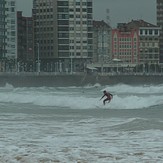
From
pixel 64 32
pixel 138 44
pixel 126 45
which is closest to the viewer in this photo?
pixel 64 32

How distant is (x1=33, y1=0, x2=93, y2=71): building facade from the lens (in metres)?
151

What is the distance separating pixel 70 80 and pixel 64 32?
4543 cm

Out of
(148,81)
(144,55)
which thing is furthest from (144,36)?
(148,81)

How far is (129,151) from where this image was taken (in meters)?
11.4

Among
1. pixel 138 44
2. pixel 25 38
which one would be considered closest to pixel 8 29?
pixel 25 38

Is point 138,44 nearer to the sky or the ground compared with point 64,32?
nearer to the ground

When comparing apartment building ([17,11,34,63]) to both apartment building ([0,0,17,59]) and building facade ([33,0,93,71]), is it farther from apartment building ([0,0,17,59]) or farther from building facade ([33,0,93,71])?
apartment building ([0,0,17,59])

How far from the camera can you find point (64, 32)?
506 ft

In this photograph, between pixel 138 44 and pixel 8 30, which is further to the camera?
pixel 138 44

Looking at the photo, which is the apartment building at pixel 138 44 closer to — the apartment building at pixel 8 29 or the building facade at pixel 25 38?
the building facade at pixel 25 38

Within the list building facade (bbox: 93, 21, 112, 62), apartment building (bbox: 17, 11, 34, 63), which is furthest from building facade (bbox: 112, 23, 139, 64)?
apartment building (bbox: 17, 11, 34, 63)

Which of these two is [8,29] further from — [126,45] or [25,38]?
[126,45]

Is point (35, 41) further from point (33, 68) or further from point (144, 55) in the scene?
point (144, 55)

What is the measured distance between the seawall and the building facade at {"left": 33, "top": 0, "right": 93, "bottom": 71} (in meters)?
33.2
